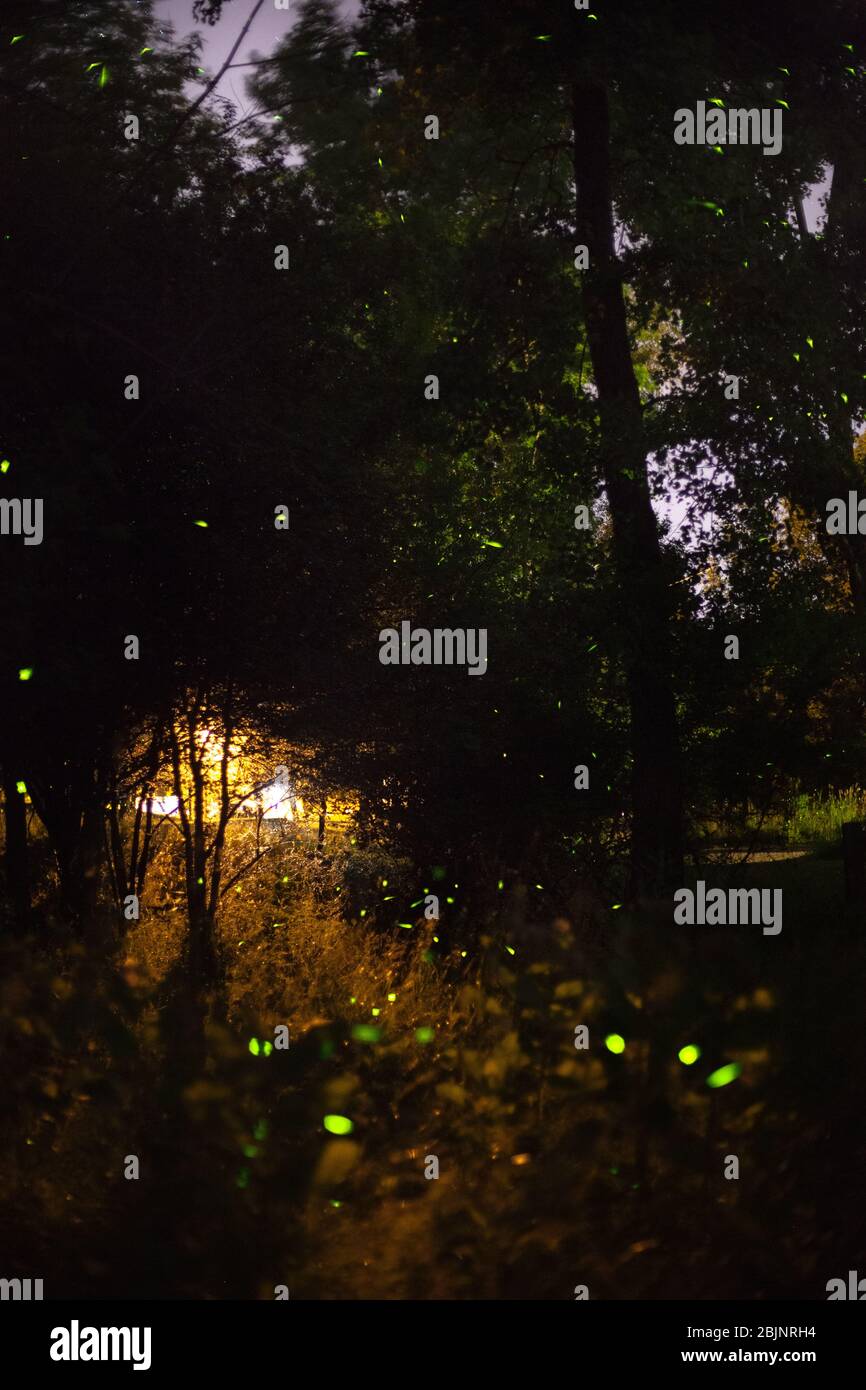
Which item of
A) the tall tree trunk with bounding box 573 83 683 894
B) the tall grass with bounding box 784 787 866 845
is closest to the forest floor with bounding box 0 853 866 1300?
the tall tree trunk with bounding box 573 83 683 894

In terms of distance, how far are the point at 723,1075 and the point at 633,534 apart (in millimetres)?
9018

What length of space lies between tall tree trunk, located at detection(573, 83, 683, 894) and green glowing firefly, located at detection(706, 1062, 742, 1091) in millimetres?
7336

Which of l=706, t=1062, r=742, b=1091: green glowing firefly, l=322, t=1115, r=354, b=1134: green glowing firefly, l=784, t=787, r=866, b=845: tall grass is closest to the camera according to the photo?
l=322, t=1115, r=354, b=1134: green glowing firefly

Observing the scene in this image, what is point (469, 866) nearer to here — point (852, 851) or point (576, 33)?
point (852, 851)

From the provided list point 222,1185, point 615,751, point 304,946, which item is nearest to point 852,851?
Answer: point 615,751

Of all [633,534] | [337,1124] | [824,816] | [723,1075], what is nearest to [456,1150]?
[337,1124]

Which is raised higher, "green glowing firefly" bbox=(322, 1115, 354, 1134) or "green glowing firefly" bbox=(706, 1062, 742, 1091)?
"green glowing firefly" bbox=(706, 1062, 742, 1091)

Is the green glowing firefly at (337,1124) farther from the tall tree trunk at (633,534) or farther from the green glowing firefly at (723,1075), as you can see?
the tall tree trunk at (633,534)

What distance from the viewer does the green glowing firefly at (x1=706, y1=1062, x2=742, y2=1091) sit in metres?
5.39

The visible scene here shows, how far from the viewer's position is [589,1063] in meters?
5.46

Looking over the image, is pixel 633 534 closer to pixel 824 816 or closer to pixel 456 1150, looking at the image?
pixel 456 1150

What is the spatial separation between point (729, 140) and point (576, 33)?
1.97m

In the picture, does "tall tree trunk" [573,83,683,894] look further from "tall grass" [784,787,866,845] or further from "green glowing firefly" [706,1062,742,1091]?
"tall grass" [784,787,866,845]

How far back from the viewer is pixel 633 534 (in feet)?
45.6
